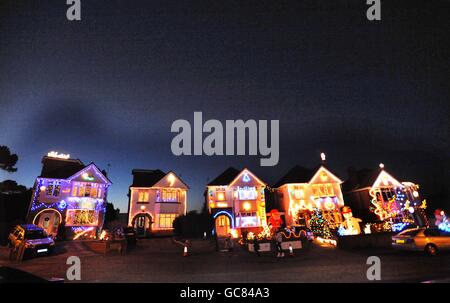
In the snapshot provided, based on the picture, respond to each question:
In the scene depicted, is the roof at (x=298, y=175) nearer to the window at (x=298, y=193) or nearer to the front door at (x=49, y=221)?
the window at (x=298, y=193)

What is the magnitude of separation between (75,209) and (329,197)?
31.7m

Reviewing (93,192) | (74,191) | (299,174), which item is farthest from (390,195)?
(74,191)

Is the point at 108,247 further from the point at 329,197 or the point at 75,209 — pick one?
the point at 329,197

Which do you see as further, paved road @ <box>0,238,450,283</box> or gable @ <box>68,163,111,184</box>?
gable @ <box>68,163,111,184</box>

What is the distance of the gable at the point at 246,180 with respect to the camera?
3053cm

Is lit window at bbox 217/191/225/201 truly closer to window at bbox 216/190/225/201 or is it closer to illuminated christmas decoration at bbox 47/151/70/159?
window at bbox 216/190/225/201

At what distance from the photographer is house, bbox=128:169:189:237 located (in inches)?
1093

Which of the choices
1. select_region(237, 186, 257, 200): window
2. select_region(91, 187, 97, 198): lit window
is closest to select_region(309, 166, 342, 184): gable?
select_region(237, 186, 257, 200): window

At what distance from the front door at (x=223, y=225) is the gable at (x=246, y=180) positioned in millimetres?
4578

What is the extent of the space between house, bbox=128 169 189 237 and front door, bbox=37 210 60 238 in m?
7.82

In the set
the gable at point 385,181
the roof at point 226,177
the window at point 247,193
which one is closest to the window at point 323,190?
the gable at point 385,181
